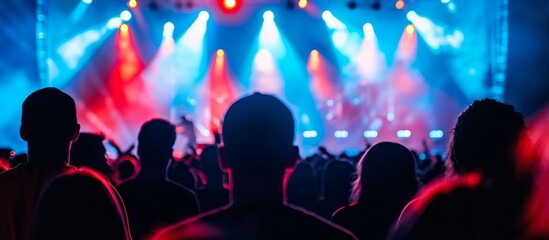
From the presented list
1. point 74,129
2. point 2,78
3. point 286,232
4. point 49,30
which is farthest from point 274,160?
point 49,30

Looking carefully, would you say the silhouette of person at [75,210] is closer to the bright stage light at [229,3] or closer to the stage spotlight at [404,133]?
the bright stage light at [229,3]

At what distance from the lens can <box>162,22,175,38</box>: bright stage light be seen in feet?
56.4

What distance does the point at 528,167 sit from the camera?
190 centimetres

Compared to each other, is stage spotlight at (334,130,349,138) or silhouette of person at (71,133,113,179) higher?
silhouette of person at (71,133,113,179)

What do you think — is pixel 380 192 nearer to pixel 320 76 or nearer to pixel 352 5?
pixel 352 5

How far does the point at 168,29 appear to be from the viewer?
56.7ft

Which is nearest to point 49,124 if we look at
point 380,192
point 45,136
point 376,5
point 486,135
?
point 45,136

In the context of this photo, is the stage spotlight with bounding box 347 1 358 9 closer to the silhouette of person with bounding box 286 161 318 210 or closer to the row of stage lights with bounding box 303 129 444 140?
the row of stage lights with bounding box 303 129 444 140

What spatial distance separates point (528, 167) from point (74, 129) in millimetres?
1822

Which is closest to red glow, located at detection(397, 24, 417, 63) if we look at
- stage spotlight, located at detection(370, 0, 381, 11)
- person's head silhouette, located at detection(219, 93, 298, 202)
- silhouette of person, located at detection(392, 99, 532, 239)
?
stage spotlight, located at detection(370, 0, 381, 11)

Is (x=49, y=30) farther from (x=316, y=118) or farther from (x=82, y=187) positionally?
(x=82, y=187)

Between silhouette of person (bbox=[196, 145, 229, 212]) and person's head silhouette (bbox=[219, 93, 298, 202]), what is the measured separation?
262cm

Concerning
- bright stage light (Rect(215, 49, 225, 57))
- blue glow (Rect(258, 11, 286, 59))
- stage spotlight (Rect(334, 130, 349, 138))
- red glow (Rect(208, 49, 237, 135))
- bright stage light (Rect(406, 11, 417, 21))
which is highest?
bright stage light (Rect(406, 11, 417, 21))

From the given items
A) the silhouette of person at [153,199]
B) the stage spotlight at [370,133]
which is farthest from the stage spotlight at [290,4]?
the silhouette of person at [153,199]
